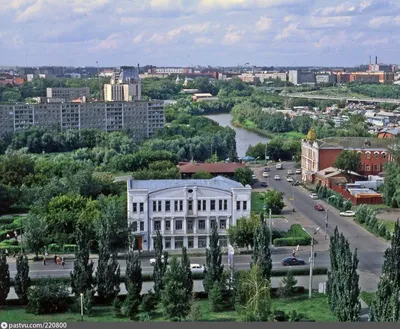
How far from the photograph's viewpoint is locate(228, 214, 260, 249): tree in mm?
5074

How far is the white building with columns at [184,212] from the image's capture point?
17.4 ft

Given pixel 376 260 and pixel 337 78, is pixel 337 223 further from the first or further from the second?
pixel 337 78

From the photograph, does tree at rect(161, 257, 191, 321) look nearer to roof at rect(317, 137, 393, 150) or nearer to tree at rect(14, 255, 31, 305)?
tree at rect(14, 255, 31, 305)

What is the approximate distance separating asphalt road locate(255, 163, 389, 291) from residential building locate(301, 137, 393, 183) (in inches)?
18.9

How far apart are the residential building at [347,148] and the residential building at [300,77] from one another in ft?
73.4

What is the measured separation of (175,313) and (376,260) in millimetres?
2059

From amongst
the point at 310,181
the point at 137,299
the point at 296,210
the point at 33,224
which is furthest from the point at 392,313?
the point at 310,181

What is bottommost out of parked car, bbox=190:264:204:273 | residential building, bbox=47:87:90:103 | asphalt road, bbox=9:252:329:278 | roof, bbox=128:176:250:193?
asphalt road, bbox=9:252:329:278

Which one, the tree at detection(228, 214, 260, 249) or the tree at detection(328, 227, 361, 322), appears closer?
the tree at detection(328, 227, 361, 322)

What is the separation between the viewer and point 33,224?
507 cm

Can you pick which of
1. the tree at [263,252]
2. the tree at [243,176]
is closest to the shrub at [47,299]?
the tree at [263,252]

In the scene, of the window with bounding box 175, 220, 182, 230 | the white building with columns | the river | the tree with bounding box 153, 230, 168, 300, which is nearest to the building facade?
the river

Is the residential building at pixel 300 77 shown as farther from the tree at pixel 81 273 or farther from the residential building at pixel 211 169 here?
the tree at pixel 81 273

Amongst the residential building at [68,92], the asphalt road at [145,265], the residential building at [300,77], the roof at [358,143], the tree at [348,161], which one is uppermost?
the residential building at [300,77]
